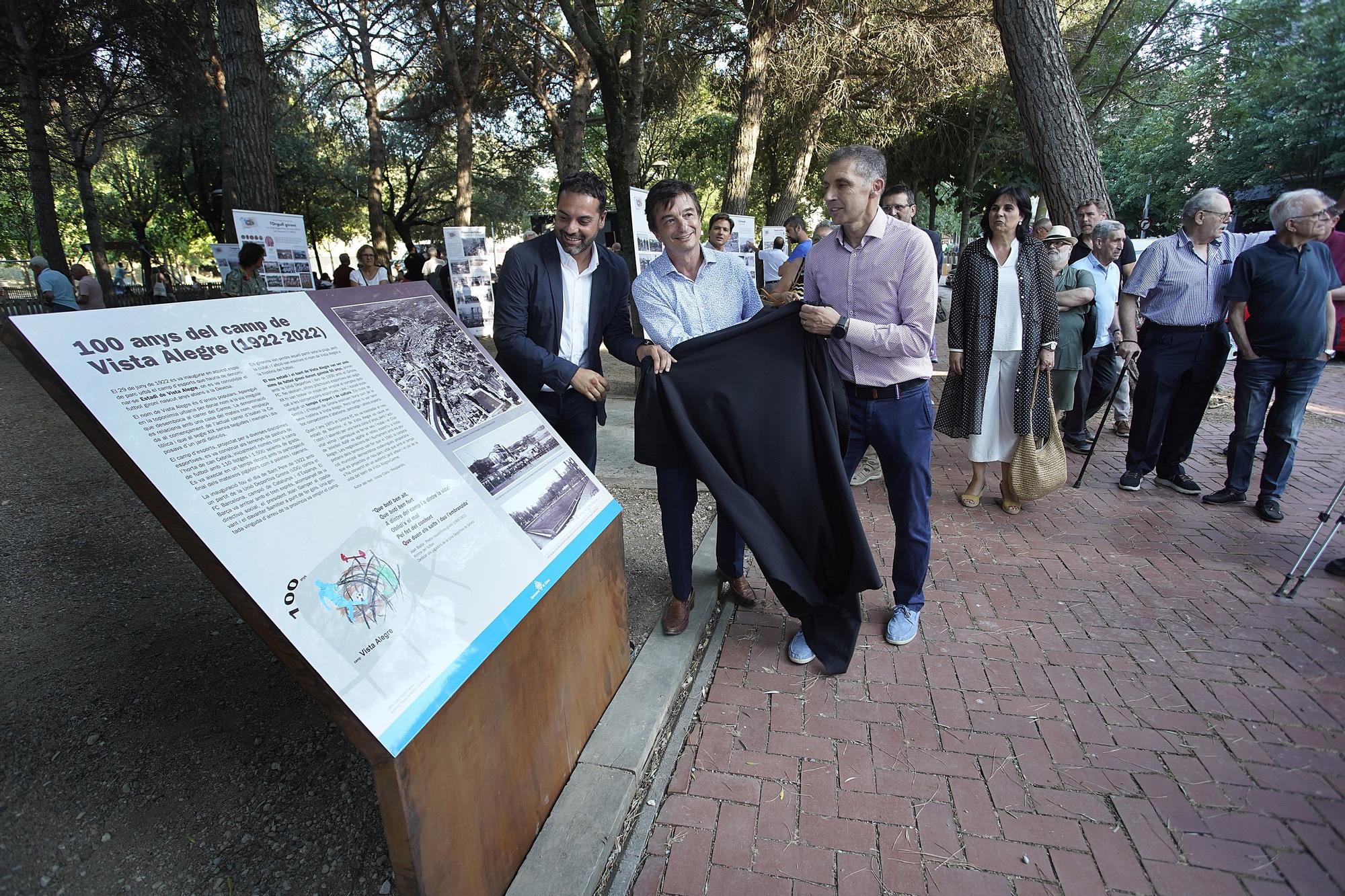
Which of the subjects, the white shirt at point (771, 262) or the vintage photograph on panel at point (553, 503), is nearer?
the vintage photograph on panel at point (553, 503)

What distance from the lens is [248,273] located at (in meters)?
6.91

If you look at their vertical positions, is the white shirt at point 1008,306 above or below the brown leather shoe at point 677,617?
above

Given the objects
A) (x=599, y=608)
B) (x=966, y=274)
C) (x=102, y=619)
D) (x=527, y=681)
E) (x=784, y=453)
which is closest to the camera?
(x=527, y=681)

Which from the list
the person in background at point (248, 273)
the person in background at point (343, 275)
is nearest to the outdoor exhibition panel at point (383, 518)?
the person in background at point (248, 273)

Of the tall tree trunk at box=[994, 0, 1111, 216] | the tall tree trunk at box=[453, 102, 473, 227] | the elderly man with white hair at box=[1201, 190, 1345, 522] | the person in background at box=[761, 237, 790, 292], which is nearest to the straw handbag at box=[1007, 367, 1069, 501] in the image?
the elderly man with white hair at box=[1201, 190, 1345, 522]

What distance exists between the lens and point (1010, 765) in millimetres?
2318

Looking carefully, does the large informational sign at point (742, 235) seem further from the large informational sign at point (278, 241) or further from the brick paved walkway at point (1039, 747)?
the brick paved walkway at point (1039, 747)

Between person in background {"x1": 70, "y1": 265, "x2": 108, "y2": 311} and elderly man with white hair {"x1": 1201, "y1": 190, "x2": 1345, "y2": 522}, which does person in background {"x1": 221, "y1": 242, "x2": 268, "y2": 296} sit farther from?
elderly man with white hair {"x1": 1201, "y1": 190, "x2": 1345, "y2": 522}

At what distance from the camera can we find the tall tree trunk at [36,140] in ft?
38.9

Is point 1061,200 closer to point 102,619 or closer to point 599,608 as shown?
point 599,608

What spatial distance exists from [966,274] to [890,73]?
10.7m

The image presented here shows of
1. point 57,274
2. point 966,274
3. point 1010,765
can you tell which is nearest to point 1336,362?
point 966,274

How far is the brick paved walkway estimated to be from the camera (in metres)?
1.96

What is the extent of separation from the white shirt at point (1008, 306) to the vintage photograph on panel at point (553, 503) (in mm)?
2950
